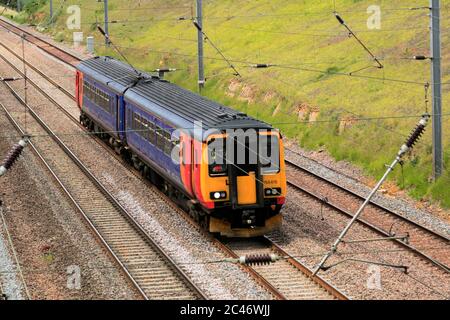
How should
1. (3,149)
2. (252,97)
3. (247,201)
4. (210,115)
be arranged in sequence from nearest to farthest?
(247,201) < (210,115) < (3,149) < (252,97)

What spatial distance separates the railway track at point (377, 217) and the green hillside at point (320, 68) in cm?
195

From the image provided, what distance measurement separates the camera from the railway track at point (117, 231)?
21766 millimetres

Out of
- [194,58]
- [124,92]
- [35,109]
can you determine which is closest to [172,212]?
[124,92]

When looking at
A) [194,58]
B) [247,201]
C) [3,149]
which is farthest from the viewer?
[194,58]

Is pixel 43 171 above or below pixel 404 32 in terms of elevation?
below

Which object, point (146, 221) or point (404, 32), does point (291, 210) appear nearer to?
point (146, 221)

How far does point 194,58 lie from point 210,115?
2742cm

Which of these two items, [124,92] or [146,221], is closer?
[146,221]

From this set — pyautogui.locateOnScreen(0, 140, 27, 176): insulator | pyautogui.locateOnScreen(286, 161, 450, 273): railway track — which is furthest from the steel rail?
pyautogui.locateOnScreen(0, 140, 27, 176): insulator

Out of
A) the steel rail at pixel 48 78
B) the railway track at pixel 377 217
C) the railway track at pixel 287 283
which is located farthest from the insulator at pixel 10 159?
the steel rail at pixel 48 78

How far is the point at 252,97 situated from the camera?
43156 mm

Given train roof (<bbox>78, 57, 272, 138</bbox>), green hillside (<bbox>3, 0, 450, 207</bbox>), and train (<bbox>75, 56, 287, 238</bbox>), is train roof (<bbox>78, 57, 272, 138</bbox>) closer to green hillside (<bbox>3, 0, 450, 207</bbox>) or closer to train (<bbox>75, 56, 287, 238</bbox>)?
train (<bbox>75, 56, 287, 238</bbox>)

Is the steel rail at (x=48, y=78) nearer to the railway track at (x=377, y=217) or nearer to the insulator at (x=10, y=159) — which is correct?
the railway track at (x=377, y=217)

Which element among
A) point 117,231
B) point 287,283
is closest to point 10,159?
point 117,231
